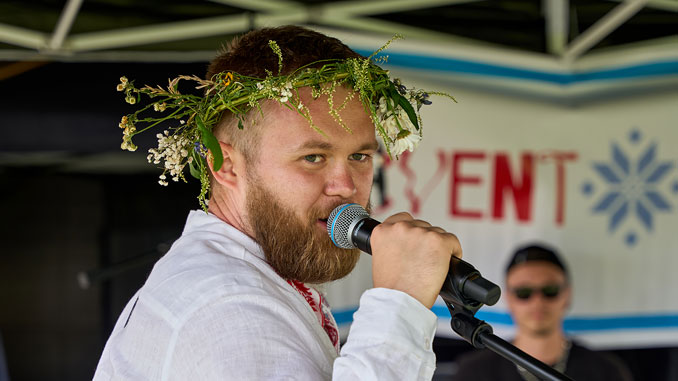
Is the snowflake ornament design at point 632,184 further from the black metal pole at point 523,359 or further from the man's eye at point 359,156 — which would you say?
the black metal pole at point 523,359

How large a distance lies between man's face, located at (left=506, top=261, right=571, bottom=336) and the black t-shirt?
0.70 feet

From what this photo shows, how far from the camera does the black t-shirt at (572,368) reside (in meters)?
3.90

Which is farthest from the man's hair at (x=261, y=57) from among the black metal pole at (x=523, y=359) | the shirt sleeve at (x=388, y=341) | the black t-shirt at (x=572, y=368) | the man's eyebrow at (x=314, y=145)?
the black t-shirt at (x=572, y=368)

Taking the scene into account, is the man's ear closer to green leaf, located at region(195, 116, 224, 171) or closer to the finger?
green leaf, located at region(195, 116, 224, 171)

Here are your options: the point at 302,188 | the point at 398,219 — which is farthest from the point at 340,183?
the point at 398,219

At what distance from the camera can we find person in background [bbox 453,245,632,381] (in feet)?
12.9

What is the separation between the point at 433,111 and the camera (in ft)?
14.7

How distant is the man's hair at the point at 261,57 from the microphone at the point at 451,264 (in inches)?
9.6

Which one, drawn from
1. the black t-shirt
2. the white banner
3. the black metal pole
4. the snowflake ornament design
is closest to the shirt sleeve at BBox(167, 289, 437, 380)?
the black metal pole

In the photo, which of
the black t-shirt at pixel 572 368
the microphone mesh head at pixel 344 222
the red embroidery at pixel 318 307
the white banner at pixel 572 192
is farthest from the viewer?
the white banner at pixel 572 192

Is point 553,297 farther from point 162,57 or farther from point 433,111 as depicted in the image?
point 162,57

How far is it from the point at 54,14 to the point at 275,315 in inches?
120

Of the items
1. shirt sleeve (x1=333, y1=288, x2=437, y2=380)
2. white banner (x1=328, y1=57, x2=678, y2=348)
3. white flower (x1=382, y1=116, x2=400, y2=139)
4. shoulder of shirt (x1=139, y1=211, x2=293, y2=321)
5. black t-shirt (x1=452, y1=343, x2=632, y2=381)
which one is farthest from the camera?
white banner (x1=328, y1=57, x2=678, y2=348)

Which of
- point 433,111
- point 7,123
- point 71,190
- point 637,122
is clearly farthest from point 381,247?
point 71,190
